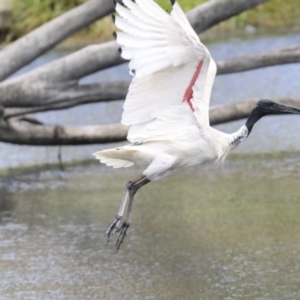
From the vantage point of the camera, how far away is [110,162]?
27.8 feet

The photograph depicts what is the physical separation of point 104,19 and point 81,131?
36.7ft

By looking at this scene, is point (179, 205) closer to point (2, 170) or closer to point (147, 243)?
point (147, 243)

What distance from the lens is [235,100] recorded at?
634 inches

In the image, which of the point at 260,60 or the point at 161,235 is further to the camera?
the point at 260,60

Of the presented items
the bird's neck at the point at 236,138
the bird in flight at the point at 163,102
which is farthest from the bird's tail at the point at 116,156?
the bird's neck at the point at 236,138

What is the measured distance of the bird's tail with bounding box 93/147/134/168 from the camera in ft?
27.0

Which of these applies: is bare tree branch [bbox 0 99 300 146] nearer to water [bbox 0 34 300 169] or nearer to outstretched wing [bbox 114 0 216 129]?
water [bbox 0 34 300 169]

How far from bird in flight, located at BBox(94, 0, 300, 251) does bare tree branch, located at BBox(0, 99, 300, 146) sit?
3766mm

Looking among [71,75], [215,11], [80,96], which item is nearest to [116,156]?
[215,11]

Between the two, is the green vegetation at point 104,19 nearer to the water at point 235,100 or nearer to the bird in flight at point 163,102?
the water at point 235,100

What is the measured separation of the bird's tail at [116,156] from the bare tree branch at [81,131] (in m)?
3.81

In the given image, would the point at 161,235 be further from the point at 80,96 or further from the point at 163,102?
the point at 80,96

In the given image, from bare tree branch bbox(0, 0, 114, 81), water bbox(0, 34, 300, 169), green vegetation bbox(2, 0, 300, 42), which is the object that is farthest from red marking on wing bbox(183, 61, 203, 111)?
green vegetation bbox(2, 0, 300, 42)

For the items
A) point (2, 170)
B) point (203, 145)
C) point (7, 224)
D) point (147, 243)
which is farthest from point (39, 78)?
point (203, 145)
